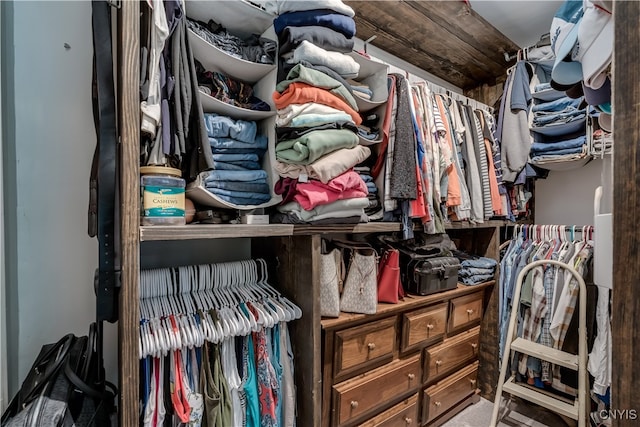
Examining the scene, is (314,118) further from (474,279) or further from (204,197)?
(474,279)

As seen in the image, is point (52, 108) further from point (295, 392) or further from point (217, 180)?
point (295, 392)

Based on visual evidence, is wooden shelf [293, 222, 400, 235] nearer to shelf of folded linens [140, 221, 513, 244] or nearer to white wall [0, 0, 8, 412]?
shelf of folded linens [140, 221, 513, 244]

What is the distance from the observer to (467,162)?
6.02 ft

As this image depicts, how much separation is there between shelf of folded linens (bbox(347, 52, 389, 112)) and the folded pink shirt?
18.4 inches

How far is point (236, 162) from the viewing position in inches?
47.3

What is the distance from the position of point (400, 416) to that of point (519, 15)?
2.38m

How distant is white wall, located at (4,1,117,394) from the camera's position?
1.02m

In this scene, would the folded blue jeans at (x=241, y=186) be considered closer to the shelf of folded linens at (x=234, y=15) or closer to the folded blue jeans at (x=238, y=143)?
the folded blue jeans at (x=238, y=143)

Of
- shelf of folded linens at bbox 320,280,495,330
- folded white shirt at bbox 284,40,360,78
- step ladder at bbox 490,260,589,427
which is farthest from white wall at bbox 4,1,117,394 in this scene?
step ladder at bbox 490,260,589,427

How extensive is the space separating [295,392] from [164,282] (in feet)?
2.24

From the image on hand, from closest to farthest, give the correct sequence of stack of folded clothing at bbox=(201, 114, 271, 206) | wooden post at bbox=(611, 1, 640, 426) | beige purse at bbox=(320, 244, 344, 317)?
wooden post at bbox=(611, 1, 640, 426) < stack of folded clothing at bbox=(201, 114, 271, 206) < beige purse at bbox=(320, 244, 344, 317)

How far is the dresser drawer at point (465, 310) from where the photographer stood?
69.4 inches

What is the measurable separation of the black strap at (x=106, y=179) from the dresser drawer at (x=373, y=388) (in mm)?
940

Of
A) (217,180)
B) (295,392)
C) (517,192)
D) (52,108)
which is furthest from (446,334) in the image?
(52,108)
